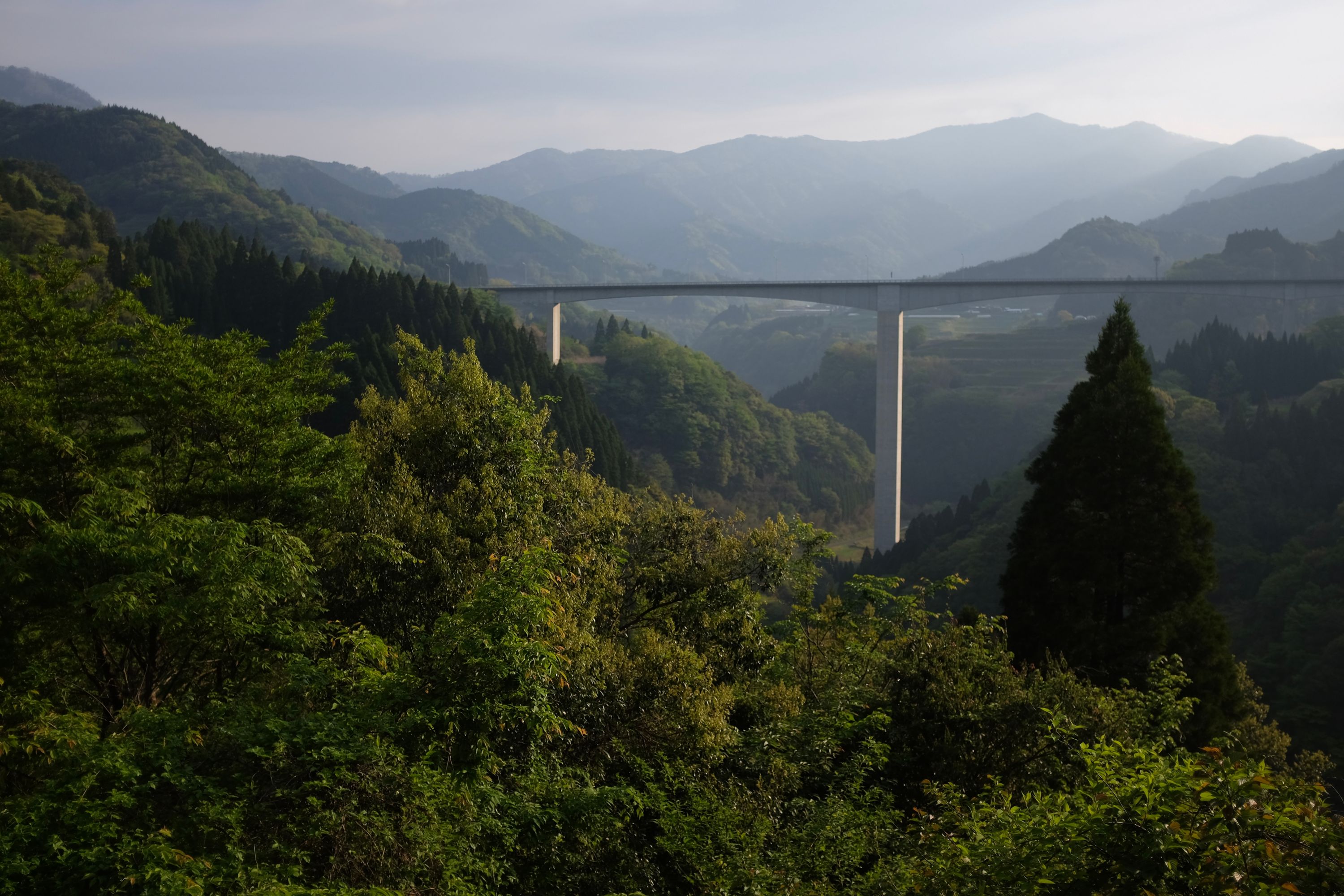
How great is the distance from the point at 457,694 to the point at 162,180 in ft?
405

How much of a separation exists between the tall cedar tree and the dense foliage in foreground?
3113 mm

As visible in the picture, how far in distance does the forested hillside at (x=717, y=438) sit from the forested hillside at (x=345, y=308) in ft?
60.8

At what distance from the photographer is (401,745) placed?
6801 mm

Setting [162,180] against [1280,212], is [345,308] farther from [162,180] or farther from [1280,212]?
[1280,212]

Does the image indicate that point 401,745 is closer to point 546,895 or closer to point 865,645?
point 546,895

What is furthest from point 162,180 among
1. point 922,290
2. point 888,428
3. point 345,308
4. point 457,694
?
point 457,694

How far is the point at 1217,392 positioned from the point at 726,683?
63105 millimetres

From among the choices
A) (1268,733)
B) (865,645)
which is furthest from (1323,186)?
(865,645)

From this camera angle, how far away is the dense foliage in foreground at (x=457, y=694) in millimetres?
5527

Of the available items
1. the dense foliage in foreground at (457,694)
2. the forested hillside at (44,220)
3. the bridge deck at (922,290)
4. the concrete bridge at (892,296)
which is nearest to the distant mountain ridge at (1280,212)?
the bridge deck at (922,290)

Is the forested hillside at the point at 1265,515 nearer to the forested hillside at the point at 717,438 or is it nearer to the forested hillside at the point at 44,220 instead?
the forested hillside at the point at 717,438

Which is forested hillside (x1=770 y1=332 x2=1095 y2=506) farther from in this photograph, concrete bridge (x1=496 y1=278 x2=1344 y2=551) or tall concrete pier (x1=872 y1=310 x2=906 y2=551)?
tall concrete pier (x1=872 y1=310 x2=906 y2=551)

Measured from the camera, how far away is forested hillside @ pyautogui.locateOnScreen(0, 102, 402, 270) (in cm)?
10425

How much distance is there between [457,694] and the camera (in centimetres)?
687
